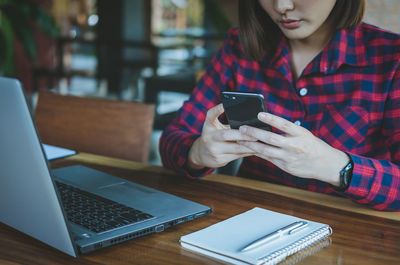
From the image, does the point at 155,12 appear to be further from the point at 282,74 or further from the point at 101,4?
the point at 282,74

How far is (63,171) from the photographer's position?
40.6 inches

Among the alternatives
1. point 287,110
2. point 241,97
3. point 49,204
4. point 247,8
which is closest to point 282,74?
point 287,110

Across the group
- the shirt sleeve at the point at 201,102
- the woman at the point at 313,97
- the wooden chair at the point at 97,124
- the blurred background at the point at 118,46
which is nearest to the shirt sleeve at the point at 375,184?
the woman at the point at 313,97

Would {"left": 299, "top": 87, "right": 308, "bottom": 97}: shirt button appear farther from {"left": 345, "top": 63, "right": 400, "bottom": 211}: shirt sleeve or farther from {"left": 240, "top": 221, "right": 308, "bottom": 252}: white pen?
{"left": 240, "top": 221, "right": 308, "bottom": 252}: white pen

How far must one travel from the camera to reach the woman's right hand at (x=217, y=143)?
2.77ft

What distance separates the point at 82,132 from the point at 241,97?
78 centimetres

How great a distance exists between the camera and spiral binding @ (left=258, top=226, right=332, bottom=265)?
0.60 m

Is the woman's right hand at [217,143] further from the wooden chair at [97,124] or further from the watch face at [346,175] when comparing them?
the wooden chair at [97,124]

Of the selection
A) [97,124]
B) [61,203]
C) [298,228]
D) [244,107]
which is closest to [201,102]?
[97,124]

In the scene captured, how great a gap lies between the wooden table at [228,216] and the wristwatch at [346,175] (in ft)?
0.15

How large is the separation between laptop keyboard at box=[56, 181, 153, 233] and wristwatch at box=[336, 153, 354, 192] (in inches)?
13.7

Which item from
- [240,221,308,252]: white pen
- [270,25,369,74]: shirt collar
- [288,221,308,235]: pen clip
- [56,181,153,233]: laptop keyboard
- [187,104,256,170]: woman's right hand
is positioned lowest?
[56,181,153,233]: laptop keyboard

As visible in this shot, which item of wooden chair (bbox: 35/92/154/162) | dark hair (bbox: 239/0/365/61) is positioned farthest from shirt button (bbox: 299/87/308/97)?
wooden chair (bbox: 35/92/154/162)

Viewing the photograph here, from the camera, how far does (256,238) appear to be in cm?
67
